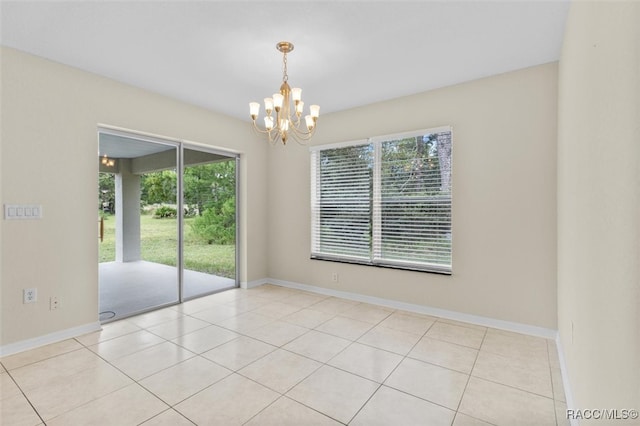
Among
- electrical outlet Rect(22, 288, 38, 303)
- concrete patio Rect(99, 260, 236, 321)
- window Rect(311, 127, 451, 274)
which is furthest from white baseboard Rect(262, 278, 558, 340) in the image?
electrical outlet Rect(22, 288, 38, 303)

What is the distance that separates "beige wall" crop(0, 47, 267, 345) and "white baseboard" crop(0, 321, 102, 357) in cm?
4

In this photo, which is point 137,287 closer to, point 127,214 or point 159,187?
point 127,214

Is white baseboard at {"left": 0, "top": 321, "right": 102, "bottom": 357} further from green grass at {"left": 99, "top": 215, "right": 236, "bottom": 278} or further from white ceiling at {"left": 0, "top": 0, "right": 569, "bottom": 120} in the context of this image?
white ceiling at {"left": 0, "top": 0, "right": 569, "bottom": 120}

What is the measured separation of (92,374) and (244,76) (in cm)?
300

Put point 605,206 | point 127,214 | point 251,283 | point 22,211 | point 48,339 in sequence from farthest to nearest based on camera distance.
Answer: point 251,283
point 127,214
point 48,339
point 22,211
point 605,206

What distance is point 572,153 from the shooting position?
82.2 inches

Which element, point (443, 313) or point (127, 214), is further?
point (127, 214)

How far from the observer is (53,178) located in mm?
3020

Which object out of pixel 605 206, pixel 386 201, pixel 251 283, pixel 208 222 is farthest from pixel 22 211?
pixel 605 206

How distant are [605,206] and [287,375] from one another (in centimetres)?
222

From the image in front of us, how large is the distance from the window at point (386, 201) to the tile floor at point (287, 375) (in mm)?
862

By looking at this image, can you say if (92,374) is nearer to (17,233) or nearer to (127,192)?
(17,233)

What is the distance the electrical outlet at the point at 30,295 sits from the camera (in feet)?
9.34

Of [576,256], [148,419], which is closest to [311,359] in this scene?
[148,419]
